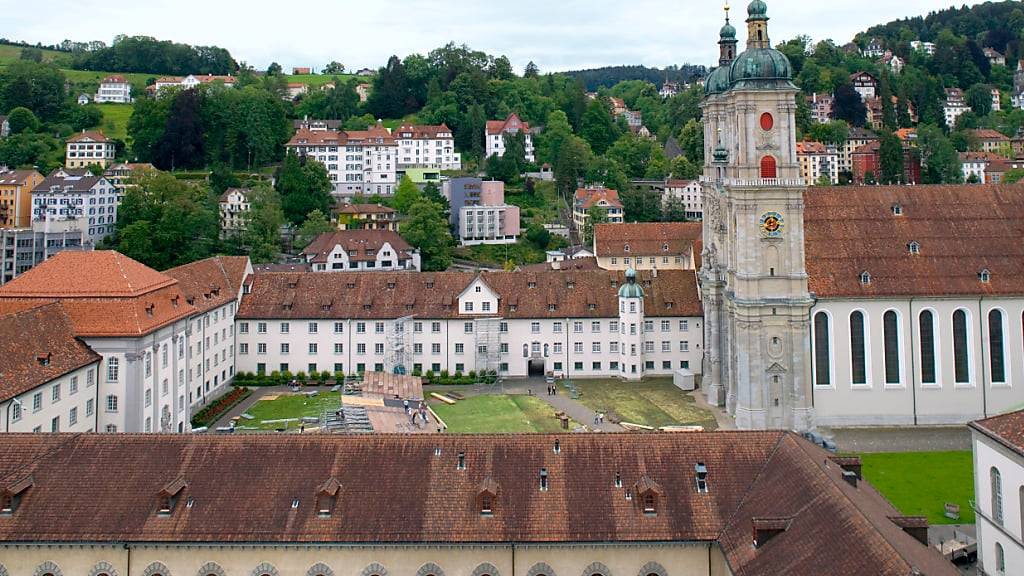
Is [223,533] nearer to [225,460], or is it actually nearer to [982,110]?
[225,460]

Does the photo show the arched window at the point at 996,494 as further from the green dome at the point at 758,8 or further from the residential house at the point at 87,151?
the residential house at the point at 87,151

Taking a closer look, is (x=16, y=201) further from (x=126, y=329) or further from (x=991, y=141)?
(x=991, y=141)

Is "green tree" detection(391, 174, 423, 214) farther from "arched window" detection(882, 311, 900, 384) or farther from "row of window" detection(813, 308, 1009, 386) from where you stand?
"arched window" detection(882, 311, 900, 384)

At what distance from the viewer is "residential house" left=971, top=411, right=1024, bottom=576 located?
2683 cm

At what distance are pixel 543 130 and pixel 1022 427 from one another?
133m

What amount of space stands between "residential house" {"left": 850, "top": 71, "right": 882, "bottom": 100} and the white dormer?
12636cm

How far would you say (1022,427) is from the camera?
89.9ft

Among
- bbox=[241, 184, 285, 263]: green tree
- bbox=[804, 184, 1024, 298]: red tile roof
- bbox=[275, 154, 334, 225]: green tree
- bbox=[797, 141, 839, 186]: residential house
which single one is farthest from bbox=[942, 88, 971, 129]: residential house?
bbox=[241, 184, 285, 263]: green tree

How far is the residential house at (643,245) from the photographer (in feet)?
293

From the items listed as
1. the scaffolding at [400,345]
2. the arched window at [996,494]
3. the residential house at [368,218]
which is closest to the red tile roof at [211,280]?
the scaffolding at [400,345]

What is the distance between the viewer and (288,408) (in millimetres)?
57031

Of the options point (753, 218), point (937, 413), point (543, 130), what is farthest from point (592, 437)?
point (543, 130)

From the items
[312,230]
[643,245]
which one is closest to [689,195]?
[643,245]

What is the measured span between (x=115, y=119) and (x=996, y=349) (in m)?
150
